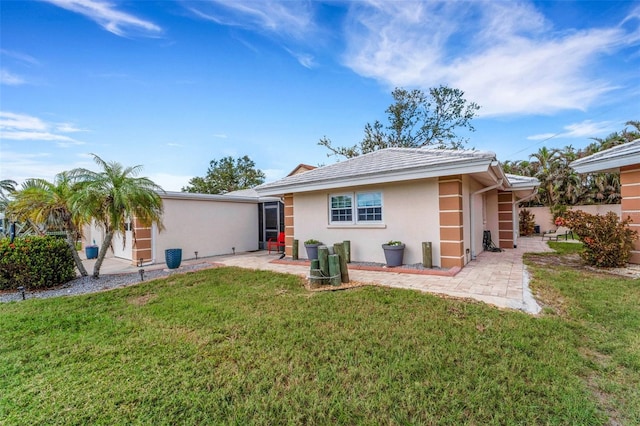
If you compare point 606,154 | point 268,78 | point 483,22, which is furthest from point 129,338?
point 483,22

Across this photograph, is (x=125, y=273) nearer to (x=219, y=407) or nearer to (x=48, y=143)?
(x=48, y=143)

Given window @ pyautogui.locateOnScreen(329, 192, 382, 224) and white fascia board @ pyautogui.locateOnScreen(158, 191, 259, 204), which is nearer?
window @ pyautogui.locateOnScreen(329, 192, 382, 224)

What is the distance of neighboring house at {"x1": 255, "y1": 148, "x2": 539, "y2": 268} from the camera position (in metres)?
7.98

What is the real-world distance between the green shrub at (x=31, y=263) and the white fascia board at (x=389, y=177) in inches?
Result: 271

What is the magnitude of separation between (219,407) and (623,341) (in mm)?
4940

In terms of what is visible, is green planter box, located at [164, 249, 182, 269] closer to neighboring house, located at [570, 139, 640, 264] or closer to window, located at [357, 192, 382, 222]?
window, located at [357, 192, 382, 222]

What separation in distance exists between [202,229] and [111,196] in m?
4.86

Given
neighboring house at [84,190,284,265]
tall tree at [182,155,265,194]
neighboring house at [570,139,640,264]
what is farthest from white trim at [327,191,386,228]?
tall tree at [182,155,265,194]

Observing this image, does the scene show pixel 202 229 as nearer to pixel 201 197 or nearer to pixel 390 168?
pixel 201 197

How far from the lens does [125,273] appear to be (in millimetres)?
9453

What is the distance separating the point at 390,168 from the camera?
335 inches

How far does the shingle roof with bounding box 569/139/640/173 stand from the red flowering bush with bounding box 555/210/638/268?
1.50m

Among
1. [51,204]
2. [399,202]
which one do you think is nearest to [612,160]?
[399,202]

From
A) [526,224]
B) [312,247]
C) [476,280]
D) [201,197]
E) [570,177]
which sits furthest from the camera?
[570,177]
